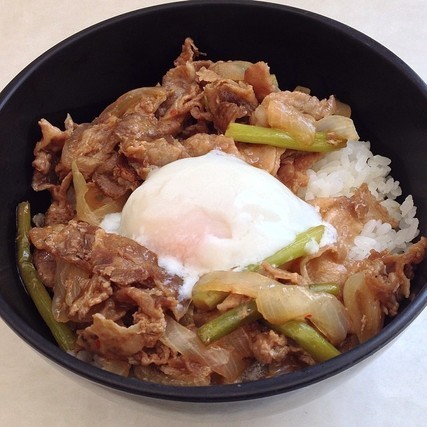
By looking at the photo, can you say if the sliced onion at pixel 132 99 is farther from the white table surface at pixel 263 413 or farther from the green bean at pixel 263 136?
the white table surface at pixel 263 413

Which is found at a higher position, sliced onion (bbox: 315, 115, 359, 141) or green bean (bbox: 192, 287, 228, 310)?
sliced onion (bbox: 315, 115, 359, 141)

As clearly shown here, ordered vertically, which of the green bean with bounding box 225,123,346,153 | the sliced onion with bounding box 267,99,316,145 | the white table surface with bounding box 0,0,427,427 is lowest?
the white table surface with bounding box 0,0,427,427

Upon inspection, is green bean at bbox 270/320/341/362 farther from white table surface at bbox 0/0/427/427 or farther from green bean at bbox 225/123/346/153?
green bean at bbox 225/123/346/153

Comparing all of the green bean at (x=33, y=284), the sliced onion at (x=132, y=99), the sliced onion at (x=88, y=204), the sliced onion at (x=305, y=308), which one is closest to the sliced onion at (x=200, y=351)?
the sliced onion at (x=305, y=308)

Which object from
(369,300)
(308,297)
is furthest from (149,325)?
(369,300)

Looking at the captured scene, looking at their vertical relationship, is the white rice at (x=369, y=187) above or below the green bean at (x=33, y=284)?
above

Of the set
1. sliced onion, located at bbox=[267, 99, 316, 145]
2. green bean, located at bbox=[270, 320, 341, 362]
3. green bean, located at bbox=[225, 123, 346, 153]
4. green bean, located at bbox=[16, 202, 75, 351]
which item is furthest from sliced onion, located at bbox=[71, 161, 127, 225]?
green bean, located at bbox=[270, 320, 341, 362]
